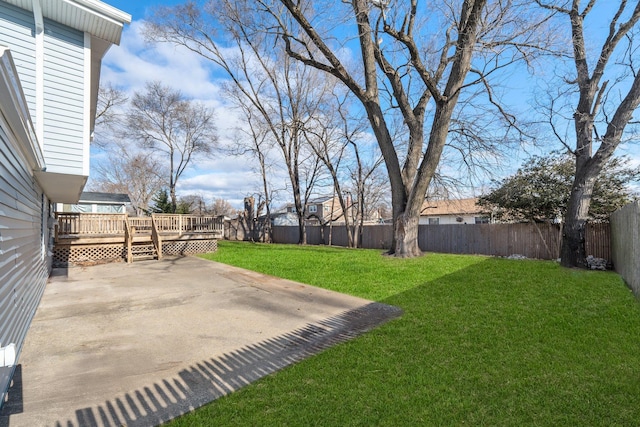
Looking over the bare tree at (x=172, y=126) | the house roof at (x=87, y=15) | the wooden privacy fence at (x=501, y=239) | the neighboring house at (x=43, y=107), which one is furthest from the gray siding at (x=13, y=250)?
the bare tree at (x=172, y=126)

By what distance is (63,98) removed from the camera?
5715mm

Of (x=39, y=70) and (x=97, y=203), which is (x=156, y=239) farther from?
(x=97, y=203)

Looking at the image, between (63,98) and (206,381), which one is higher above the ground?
(63,98)

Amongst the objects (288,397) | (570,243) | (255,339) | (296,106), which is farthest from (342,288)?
(296,106)

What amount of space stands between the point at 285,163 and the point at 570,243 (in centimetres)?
1585

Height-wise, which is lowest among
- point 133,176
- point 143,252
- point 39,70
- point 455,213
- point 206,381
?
point 206,381

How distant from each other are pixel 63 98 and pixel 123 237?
7.20 meters

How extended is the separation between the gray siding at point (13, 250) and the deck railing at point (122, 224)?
23.8 ft

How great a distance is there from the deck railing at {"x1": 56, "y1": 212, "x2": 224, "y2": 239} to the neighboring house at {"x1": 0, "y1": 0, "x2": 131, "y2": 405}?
4.68 m

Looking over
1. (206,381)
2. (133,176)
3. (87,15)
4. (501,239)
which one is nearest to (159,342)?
(206,381)

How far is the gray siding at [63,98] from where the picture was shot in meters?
5.52

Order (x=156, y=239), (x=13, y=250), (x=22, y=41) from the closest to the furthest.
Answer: (x=13, y=250), (x=22, y=41), (x=156, y=239)

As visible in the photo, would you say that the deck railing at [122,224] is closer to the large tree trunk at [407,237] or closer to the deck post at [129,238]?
the deck post at [129,238]

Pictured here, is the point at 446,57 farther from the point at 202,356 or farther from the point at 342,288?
the point at 202,356
